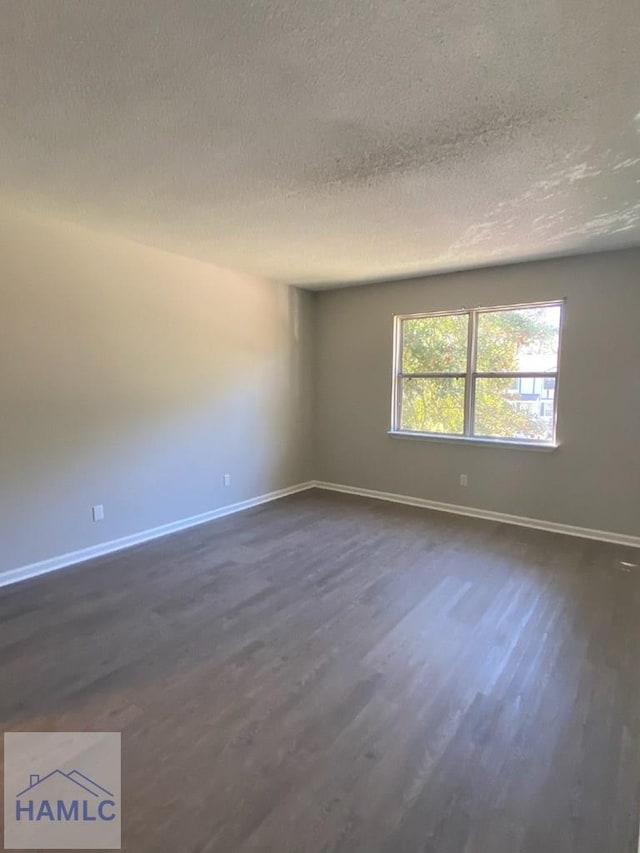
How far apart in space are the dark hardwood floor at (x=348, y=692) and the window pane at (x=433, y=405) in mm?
1663

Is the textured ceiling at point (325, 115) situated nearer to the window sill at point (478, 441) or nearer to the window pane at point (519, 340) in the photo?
the window pane at point (519, 340)

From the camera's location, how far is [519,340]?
4332 millimetres

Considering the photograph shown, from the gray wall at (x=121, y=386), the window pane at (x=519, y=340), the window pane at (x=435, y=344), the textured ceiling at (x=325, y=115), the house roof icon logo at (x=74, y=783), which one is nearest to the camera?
the textured ceiling at (x=325, y=115)

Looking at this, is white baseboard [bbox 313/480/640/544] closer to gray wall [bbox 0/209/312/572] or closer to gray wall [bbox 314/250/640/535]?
gray wall [bbox 314/250/640/535]

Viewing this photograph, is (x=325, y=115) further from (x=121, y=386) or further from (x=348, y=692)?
(x=121, y=386)

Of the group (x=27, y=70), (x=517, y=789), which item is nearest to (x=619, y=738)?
(x=517, y=789)

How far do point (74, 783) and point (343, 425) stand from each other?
4389mm

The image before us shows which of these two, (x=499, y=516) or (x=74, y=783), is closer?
(x=74, y=783)

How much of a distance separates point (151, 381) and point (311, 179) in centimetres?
227

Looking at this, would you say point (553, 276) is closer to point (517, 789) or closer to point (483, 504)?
point (483, 504)

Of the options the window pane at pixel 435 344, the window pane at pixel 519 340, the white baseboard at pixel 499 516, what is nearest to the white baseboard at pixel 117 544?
the white baseboard at pixel 499 516

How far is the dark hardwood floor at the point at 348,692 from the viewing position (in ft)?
4.71

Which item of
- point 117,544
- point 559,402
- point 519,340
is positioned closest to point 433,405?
point 519,340

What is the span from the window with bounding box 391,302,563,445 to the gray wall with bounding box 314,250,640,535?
13 centimetres
